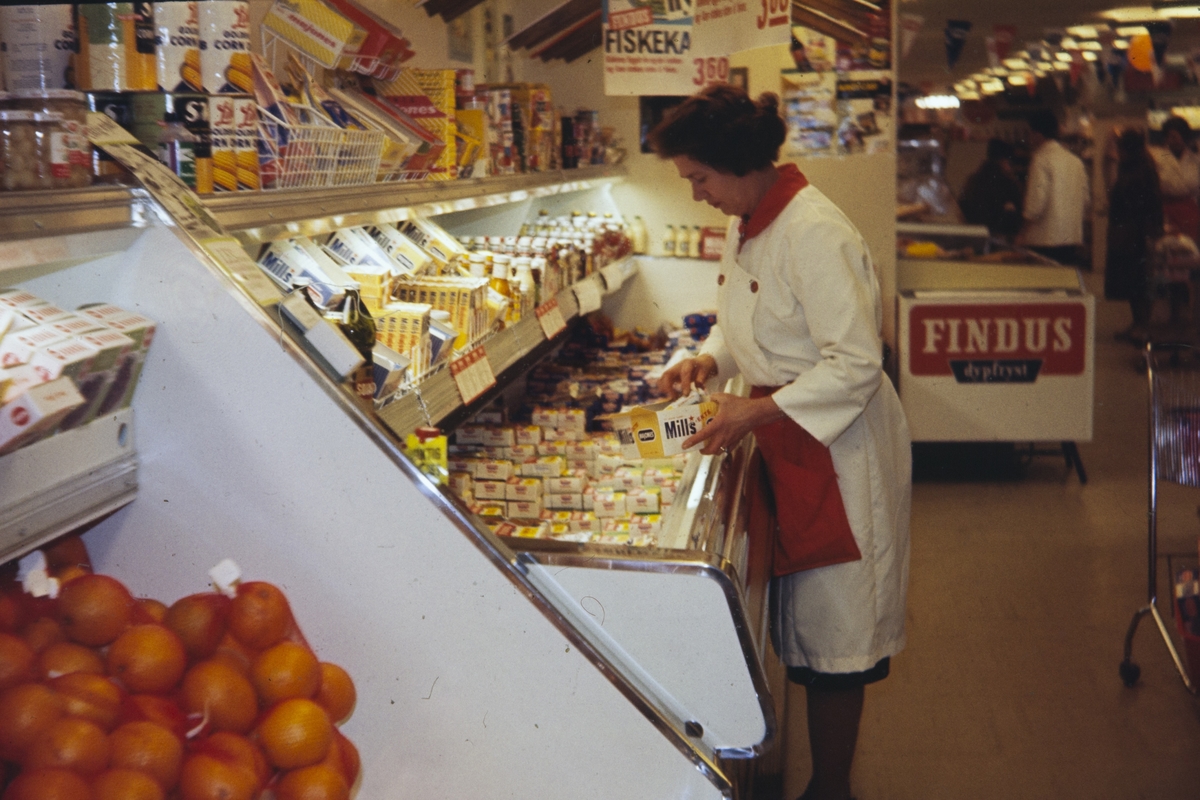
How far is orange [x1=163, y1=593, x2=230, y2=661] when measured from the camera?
4.75 ft

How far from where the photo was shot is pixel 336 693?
150cm

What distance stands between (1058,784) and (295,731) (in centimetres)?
259

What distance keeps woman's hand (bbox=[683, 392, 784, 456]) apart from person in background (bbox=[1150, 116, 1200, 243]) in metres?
10.2

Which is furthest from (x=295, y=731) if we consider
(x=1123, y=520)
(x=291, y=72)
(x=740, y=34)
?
(x=1123, y=520)

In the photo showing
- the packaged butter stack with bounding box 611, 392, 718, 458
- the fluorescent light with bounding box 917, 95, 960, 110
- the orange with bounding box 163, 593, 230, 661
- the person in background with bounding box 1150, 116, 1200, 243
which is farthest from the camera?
the person in background with bounding box 1150, 116, 1200, 243

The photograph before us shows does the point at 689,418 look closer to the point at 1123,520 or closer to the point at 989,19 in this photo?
the point at 1123,520

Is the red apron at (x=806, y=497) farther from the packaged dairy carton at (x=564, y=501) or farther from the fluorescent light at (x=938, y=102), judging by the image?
the fluorescent light at (x=938, y=102)

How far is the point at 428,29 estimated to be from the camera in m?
3.87

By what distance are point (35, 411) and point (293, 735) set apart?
49cm

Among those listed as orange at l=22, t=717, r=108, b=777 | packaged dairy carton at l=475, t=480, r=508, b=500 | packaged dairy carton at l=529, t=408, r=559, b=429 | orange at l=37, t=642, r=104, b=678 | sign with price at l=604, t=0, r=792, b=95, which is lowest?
packaged dairy carton at l=475, t=480, r=508, b=500

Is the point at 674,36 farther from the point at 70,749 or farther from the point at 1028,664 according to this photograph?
the point at 70,749

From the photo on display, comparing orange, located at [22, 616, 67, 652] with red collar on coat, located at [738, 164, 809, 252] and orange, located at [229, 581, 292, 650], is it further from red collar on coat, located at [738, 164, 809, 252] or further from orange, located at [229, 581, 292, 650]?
red collar on coat, located at [738, 164, 809, 252]

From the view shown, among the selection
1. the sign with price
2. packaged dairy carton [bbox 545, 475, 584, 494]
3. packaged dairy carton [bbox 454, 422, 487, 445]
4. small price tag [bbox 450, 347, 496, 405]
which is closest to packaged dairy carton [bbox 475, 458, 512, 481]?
packaged dairy carton [bbox 545, 475, 584, 494]

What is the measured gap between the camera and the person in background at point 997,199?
29.3 ft
